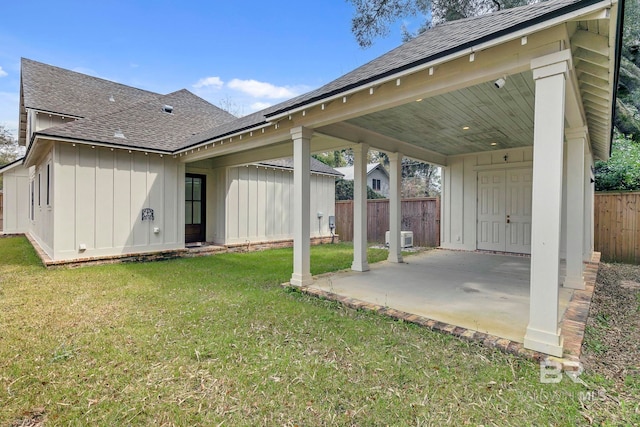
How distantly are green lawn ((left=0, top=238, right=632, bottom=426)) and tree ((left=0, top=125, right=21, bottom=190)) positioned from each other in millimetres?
24771

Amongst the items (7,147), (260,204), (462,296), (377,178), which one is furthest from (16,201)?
(377,178)

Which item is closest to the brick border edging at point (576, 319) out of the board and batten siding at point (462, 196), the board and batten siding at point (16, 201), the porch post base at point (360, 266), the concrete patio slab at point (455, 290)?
the concrete patio slab at point (455, 290)

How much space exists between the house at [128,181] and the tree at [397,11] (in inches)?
253

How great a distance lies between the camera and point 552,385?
231 centimetres

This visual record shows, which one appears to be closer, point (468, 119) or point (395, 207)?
point (468, 119)

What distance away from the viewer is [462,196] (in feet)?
29.6

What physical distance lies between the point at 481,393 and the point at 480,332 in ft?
3.35

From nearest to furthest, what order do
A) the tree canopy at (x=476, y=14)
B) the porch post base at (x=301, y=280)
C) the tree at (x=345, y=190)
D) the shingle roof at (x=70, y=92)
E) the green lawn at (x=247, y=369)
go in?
the green lawn at (x=247, y=369) → the porch post base at (x=301, y=280) → the shingle roof at (x=70, y=92) → the tree canopy at (x=476, y=14) → the tree at (x=345, y=190)

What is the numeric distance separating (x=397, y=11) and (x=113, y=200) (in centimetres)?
1283

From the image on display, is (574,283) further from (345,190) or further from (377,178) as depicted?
(377,178)

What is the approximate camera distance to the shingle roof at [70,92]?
1044cm

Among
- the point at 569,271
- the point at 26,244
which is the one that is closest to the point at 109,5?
the point at 26,244

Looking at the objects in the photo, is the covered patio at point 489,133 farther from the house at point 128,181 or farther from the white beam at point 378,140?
the house at point 128,181

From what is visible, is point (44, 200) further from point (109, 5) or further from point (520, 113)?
point (520, 113)
